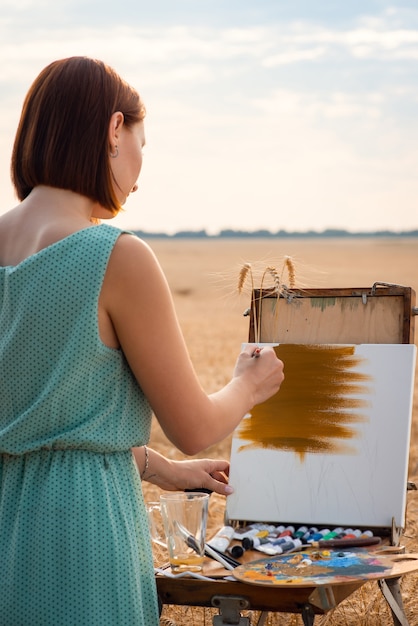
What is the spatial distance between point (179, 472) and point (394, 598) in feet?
2.21

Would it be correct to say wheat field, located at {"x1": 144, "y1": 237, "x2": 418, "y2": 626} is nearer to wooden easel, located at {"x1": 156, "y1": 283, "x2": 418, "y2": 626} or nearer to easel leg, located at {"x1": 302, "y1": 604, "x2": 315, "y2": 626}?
wooden easel, located at {"x1": 156, "y1": 283, "x2": 418, "y2": 626}

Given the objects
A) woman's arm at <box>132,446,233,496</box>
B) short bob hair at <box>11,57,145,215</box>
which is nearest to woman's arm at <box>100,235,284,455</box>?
short bob hair at <box>11,57,145,215</box>

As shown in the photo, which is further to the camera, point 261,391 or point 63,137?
point 261,391

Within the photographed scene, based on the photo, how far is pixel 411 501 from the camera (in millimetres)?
5543

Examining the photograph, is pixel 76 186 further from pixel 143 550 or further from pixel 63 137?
pixel 143 550

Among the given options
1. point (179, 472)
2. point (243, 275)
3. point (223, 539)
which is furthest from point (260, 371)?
point (243, 275)

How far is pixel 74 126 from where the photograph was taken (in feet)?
5.41

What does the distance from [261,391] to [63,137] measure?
0.67 meters

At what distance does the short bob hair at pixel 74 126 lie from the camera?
1.65 meters

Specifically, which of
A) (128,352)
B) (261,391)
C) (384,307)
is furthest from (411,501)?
(128,352)

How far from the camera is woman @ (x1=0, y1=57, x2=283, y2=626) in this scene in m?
1.60

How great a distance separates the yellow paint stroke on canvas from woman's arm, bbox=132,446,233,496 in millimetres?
341

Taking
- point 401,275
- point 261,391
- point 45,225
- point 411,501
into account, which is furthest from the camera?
point 401,275

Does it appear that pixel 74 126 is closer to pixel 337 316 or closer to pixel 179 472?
pixel 179 472
